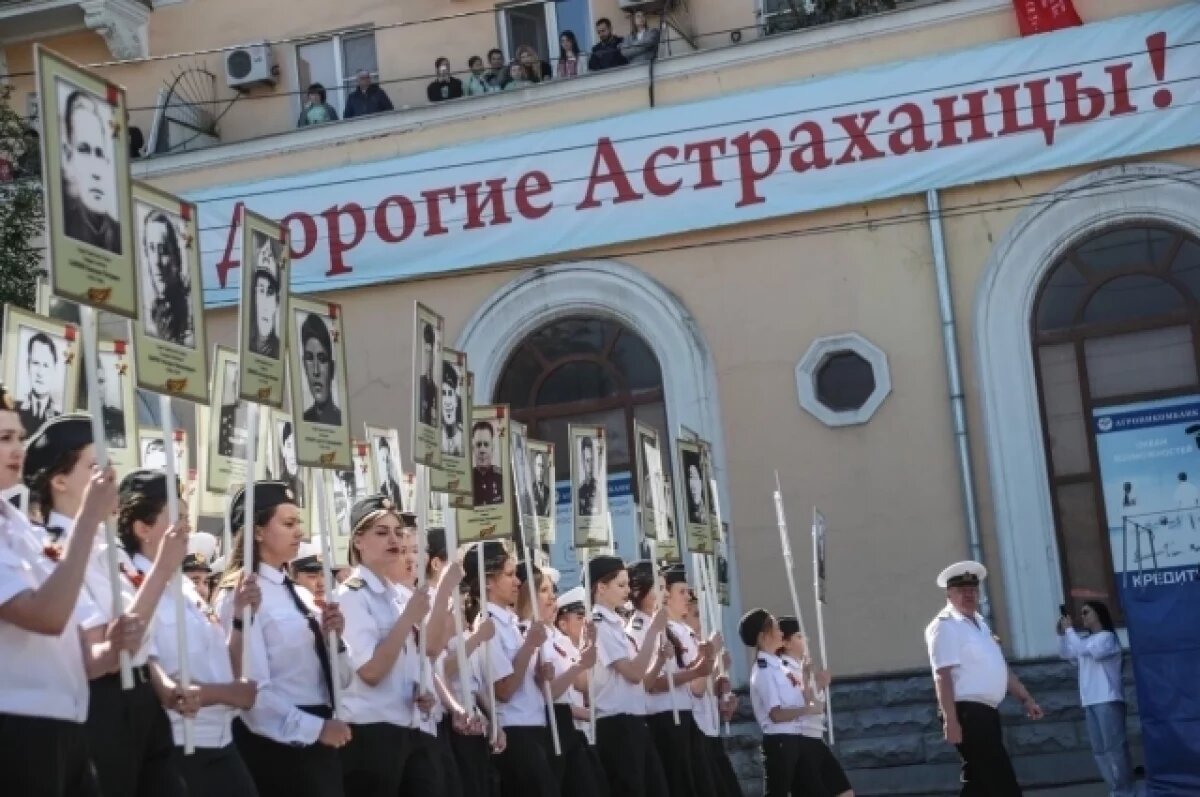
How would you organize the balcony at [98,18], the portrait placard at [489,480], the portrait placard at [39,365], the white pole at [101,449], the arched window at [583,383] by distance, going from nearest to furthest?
the white pole at [101,449] < the portrait placard at [39,365] < the portrait placard at [489,480] < the arched window at [583,383] < the balcony at [98,18]

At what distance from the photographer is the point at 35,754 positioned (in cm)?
620

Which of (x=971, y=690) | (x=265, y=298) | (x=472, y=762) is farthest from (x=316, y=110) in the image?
(x=265, y=298)

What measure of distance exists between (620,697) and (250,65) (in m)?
11.6

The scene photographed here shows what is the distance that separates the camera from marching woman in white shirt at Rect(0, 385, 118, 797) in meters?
6.07

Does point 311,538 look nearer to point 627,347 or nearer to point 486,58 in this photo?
point 627,347

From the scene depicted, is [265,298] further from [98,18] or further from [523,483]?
[98,18]

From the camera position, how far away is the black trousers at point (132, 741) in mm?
7039

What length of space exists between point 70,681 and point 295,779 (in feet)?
8.13

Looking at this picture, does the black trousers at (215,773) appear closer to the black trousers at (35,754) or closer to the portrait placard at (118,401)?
the black trousers at (35,754)

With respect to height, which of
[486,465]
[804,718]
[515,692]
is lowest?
[804,718]

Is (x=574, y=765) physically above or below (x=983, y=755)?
above

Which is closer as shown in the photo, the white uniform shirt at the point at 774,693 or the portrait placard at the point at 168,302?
the portrait placard at the point at 168,302

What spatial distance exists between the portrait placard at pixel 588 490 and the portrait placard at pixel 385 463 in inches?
49.2

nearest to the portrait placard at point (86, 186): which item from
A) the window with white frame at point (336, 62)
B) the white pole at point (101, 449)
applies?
the white pole at point (101, 449)
